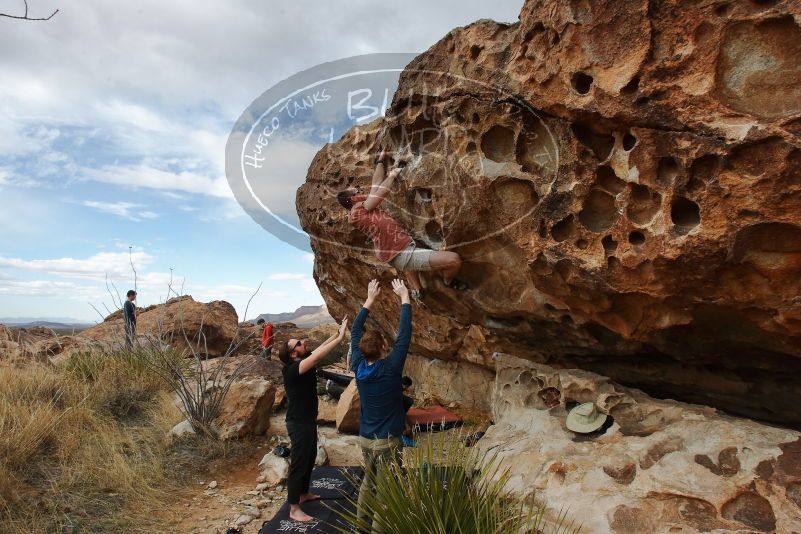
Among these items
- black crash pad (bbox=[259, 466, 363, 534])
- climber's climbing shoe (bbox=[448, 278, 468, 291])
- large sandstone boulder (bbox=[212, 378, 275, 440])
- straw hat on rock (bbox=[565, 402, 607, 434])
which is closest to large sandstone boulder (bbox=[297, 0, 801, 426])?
climber's climbing shoe (bbox=[448, 278, 468, 291])

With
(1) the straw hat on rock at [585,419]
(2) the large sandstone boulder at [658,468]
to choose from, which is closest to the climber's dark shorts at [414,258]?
(2) the large sandstone boulder at [658,468]

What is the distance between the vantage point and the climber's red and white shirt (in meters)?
5.34

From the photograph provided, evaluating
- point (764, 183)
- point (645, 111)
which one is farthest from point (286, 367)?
point (764, 183)

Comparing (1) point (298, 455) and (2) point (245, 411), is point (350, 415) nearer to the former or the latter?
(2) point (245, 411)

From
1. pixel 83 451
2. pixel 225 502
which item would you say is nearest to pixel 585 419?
pixel 225 502

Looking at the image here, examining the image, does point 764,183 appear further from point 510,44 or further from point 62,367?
point 62,367

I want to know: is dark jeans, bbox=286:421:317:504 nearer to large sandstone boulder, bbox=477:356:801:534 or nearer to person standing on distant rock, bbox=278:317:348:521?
person standing on distant rock, bbox=278:317:348:521

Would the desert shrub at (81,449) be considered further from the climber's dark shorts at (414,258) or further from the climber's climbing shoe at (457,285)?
the climber's climbing shoe at (457,285)

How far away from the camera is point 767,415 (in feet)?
15.3

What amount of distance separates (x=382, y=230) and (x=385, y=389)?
1.64m

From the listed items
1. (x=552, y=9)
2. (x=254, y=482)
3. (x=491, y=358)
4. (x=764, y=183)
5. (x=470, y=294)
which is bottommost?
(x=254, y=482)

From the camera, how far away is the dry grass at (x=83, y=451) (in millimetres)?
5191

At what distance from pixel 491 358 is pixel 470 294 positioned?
1314 mm

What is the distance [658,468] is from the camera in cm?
379
